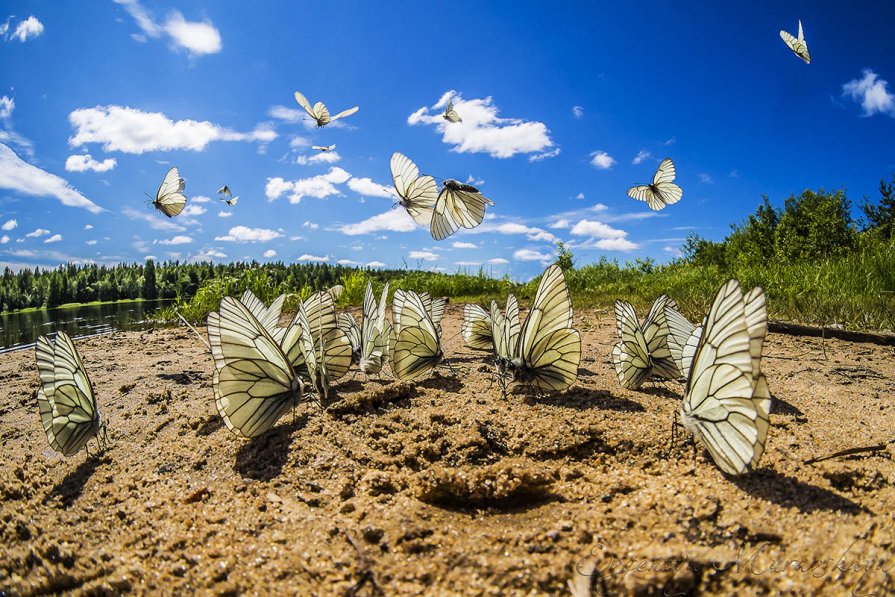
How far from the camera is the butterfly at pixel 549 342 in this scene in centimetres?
299

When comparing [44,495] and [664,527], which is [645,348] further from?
[44,495]

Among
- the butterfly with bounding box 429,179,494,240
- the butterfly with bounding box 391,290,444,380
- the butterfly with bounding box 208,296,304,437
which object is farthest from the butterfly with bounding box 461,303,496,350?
the butterfly with bounding box 208,296,304,437

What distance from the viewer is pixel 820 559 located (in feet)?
4.44

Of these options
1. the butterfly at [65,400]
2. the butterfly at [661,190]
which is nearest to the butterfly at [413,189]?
the butterfly at [65,400]

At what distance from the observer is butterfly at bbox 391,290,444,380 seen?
3.57m

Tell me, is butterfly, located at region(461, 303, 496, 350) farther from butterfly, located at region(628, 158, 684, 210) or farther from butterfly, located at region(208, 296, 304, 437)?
butterfly, located at region(628, 158, 684, 210)

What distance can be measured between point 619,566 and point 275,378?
2003 millimetres

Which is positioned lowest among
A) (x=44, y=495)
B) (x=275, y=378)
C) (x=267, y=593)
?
(x=44, y=495)

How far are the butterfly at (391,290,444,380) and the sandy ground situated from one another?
0.49m

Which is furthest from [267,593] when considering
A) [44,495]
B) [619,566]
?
[44,495]

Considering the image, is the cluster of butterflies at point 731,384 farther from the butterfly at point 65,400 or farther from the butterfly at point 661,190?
the butterfly at point 661,190

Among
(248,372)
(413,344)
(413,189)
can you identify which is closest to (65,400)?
(248,372)

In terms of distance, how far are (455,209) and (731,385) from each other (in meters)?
2.18

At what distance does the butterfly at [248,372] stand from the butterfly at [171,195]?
4.23 meters
